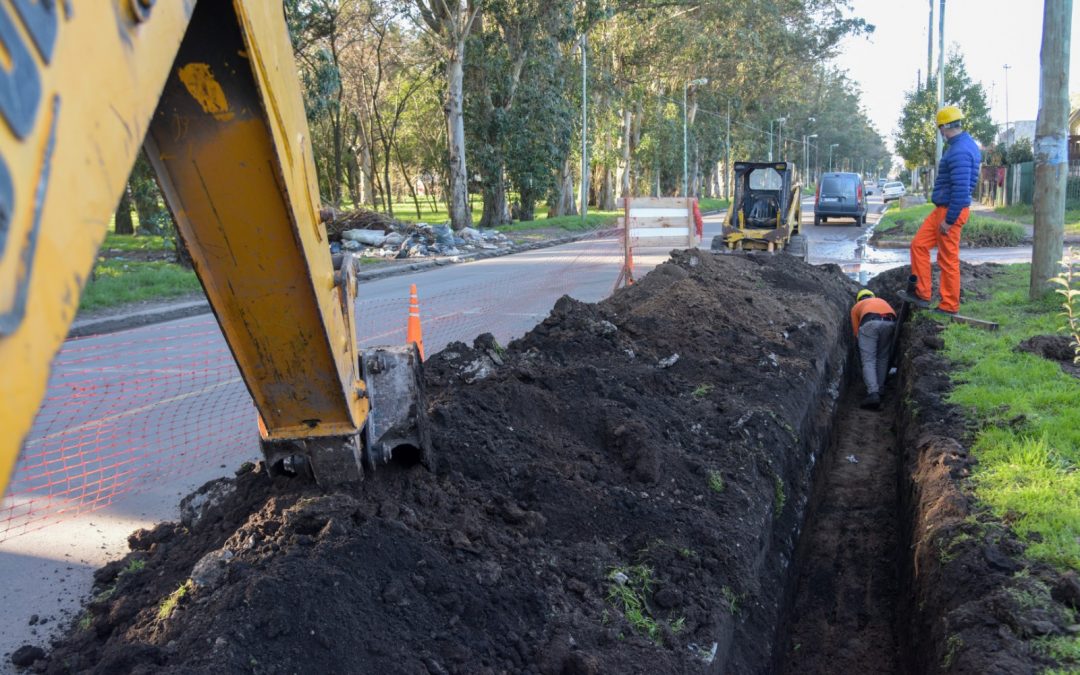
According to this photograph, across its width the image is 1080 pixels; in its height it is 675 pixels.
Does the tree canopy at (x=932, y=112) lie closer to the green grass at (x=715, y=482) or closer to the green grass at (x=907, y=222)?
the green grass at (x=907, y=222)

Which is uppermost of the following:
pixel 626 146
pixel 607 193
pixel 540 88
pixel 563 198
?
pixel 540 88

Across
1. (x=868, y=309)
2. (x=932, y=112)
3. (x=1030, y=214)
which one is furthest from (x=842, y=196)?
(x=868, y=309)

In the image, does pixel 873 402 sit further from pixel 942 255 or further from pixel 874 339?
pixel 942 255

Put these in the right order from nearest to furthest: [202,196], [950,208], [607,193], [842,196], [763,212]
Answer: [202,196]
[950,208]
[763,212]
[842,196]
[607,193]

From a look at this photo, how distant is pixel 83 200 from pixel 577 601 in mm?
3007

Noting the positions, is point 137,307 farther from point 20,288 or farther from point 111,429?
point 20,288

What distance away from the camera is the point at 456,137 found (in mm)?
26453

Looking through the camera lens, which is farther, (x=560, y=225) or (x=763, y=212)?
(x=560, y=225)

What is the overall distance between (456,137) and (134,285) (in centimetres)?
1268

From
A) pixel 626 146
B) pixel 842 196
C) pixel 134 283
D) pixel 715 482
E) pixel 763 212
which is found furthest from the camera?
pixel 626 146

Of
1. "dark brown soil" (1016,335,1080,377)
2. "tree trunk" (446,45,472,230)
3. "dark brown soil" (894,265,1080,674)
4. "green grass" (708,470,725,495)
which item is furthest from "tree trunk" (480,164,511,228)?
"green grass" (708,470,725,495)

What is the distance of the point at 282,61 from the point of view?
9.61 feet

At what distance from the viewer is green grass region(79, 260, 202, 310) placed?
14.7m

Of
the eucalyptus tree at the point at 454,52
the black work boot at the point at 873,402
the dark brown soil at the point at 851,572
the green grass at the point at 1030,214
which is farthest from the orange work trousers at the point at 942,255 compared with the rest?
the eucalyptus tree at the point at 454,52
